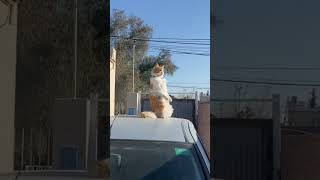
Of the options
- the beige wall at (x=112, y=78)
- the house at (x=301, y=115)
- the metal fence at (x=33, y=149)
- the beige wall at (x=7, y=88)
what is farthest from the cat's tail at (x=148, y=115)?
the beige wall at (x=7, y=88)

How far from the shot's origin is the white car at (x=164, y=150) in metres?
2.71

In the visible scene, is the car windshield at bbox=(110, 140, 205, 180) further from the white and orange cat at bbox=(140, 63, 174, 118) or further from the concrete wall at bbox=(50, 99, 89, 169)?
the concrete wall at bbox=(50, 99, 89, 169)

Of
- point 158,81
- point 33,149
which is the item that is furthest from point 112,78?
point 33,149

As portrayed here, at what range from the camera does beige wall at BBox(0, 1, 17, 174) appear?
312 cm

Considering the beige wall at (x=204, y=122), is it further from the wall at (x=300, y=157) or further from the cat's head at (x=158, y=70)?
the wall at (x=300, y=157)

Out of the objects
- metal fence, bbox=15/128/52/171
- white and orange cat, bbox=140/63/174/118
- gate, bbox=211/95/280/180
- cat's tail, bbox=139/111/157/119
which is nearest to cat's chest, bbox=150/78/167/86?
white and orange cat, bbox=140/63/174/118

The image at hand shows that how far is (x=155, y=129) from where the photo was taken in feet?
8.95

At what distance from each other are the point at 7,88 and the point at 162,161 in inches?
39.5

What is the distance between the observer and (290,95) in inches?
101

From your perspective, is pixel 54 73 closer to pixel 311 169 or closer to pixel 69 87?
pixel 69 87

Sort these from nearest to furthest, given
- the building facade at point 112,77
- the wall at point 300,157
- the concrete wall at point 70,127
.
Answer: the wall at point 300,157, the building facade at point 112,77, the concrete wall at point 70,127

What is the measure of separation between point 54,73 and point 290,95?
1.28 m

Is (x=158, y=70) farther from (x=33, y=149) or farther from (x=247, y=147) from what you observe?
(x=33, y=149)

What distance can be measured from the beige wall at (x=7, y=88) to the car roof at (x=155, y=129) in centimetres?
72
